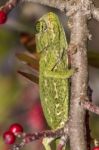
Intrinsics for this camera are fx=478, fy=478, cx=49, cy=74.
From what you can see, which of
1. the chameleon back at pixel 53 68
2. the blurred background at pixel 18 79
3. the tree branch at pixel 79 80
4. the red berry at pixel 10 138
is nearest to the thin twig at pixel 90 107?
the tree branch at pixel 79 80

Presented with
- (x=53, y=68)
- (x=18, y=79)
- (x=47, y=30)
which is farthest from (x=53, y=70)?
(x=18, y=79)

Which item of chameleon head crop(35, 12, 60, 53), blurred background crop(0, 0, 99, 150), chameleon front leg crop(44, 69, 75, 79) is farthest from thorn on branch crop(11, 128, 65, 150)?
blurred background crop(0, 0, 99, 150)

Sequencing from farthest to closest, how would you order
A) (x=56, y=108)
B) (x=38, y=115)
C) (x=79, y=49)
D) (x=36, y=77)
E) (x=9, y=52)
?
1. (x=9, y=52)
2. (x=38, y=115)
3. (x=36, y=77)
4. (x=56, y=108)
5. (x=79, y=49)

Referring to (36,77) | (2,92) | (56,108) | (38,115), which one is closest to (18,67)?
(2,92)

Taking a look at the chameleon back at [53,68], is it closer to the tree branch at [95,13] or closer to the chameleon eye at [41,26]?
the chameleon eye at [41,26]

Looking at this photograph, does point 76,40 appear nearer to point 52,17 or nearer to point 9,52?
point 52,17

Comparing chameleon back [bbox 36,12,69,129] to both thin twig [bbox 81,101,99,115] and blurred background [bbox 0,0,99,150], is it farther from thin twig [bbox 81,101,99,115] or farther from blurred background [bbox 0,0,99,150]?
blurred background [bbox 0,0,99,150]

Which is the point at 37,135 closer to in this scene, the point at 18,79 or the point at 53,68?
the point at 53,68
